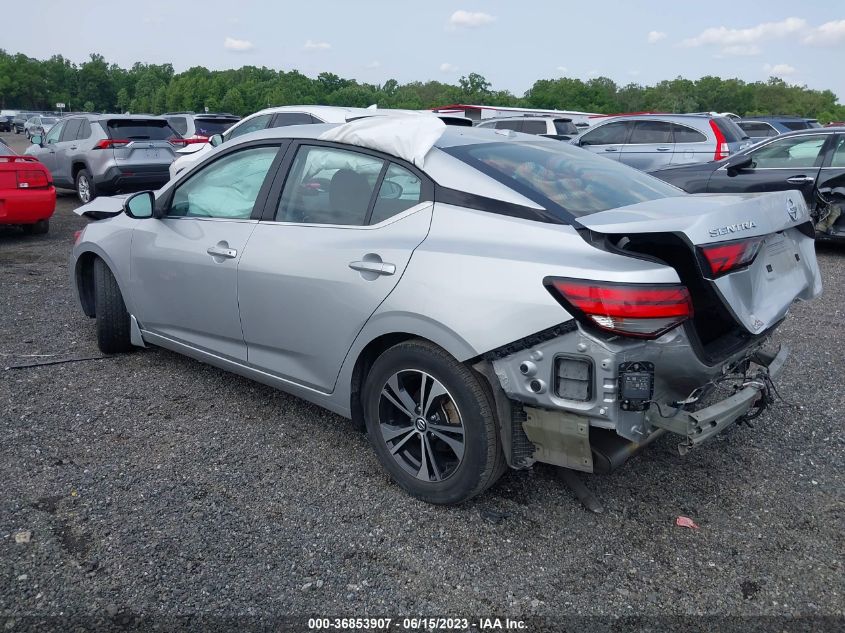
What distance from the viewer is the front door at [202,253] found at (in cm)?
373

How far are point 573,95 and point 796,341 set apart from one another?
3038 inches

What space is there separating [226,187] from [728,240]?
106 inches

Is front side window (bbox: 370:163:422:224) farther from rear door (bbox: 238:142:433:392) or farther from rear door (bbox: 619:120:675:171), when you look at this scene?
rear door (bbox: 619:120:675:171)

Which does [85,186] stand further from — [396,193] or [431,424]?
[431,424]

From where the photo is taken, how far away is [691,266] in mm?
2746

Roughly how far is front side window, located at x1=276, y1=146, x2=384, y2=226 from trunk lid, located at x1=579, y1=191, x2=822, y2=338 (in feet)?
3.53

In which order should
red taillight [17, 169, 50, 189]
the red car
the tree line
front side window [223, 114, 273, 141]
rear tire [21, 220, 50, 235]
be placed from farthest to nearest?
the tree line
front side window [223, 114, 273, 141]
rear tire [21, 220, 50, 235]
red taillight [17, 169, 50, 189]
the red car

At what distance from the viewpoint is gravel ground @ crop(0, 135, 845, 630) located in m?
2.51

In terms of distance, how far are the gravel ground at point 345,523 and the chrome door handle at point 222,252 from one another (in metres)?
0.94

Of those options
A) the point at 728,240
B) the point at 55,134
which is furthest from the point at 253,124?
the point at 728,240

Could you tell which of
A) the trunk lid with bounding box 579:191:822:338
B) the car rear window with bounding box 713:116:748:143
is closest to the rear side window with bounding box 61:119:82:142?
the car rear window with bounding box 713:116:748:143

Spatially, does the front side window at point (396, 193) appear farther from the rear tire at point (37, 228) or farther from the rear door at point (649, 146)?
the rear door at point (649, 146)

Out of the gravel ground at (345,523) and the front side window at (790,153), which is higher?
the front side window at (790,153)

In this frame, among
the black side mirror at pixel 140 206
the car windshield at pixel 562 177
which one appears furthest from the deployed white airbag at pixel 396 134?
the black side mirror at pixel 140 206
